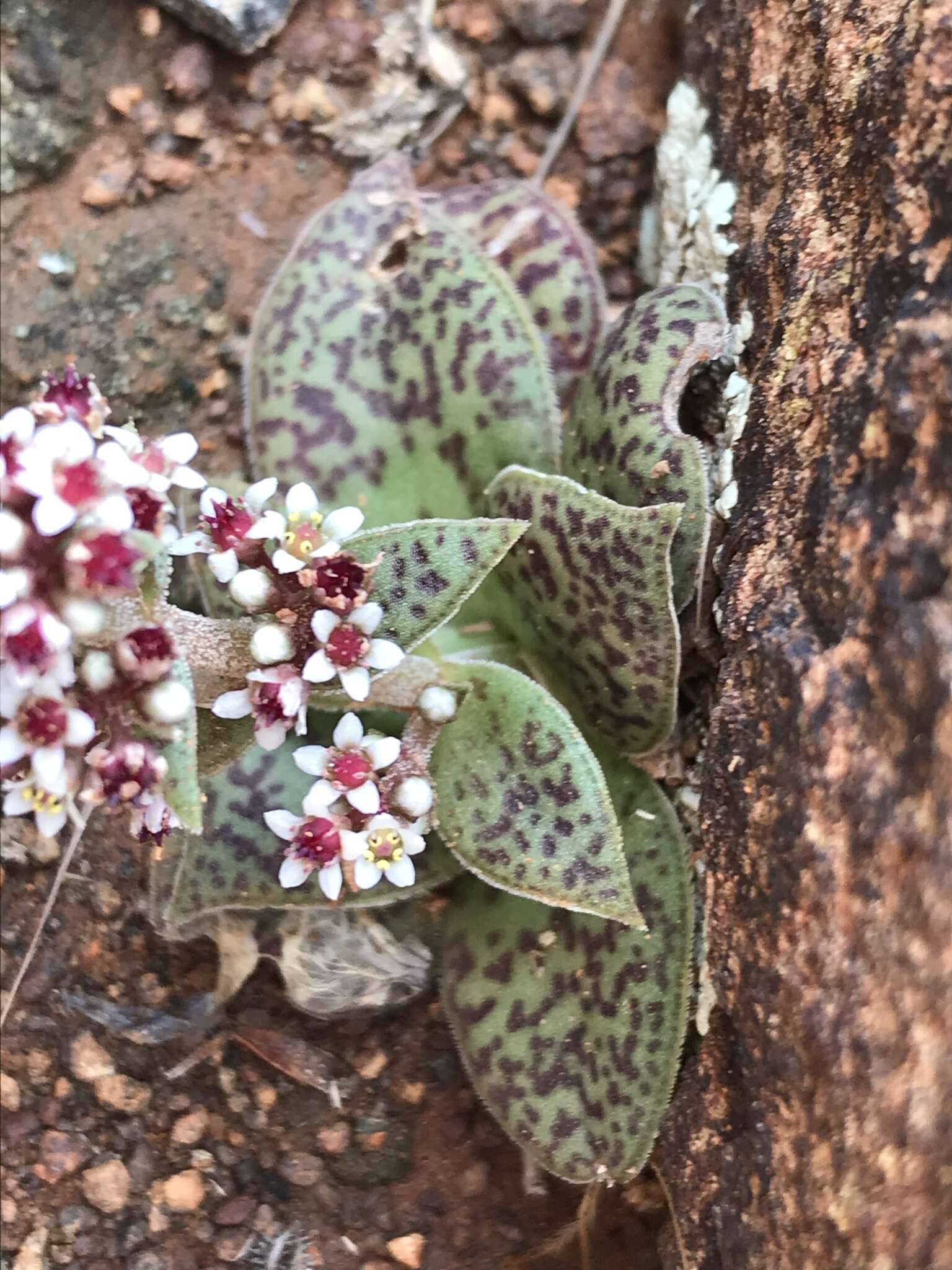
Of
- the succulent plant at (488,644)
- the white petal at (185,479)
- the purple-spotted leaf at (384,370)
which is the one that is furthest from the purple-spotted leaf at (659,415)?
the white petal at (185,479)

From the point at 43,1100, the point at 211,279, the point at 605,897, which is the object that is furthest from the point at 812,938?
the point at 211,279

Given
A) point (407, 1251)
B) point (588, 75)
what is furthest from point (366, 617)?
point (588, 75)

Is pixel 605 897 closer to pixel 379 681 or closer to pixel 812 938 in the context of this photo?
pixel 812 938

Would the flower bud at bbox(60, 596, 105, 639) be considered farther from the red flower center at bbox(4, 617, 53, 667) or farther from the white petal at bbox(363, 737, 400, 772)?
the white petal at bbox(363, 737, 400, 772)

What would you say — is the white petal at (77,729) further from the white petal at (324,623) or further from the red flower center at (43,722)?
the white petal at (324,623)

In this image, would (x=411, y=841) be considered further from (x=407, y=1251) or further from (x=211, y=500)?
(x=407, y=1251)
